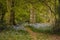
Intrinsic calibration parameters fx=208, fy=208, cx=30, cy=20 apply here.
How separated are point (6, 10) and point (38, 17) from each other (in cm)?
A: 1434

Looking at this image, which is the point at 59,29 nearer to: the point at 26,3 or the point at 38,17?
the point at 26,3

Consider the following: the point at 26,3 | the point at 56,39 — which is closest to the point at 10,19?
the point at 26,3

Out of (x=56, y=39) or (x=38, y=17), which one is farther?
(x=38, y=17)

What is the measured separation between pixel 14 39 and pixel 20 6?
11549 millimetres

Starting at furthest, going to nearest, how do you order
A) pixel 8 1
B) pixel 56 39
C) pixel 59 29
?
pixel 8 1 < pixel 59 29 < pixel 56 39

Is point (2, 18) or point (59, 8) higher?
point (59, 8)

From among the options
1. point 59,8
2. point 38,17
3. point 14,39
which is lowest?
point 38,17

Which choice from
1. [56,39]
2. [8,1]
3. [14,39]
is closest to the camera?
[14,39]

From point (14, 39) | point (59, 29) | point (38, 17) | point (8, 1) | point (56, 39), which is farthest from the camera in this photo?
point (38, 17)

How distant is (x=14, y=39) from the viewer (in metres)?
13.3

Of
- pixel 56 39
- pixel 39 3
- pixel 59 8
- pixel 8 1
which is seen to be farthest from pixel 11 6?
pixel 56 39

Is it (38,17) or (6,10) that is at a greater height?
(6,10)

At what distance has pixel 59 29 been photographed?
18.5 meters

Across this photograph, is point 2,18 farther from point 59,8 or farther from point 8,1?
point 59,8
